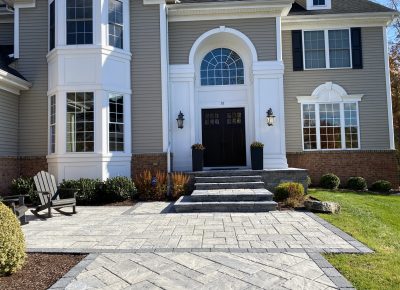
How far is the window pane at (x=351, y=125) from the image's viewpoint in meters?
14.1

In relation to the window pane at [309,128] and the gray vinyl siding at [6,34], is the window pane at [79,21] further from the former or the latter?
the window pane at [309,128]

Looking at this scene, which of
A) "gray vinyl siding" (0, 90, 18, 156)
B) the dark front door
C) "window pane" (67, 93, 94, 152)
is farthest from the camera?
the dark front door

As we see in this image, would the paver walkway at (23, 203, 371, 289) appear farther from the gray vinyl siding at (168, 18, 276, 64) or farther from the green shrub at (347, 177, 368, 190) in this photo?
the gray vinyl siding at (168, 18, 276, 64)

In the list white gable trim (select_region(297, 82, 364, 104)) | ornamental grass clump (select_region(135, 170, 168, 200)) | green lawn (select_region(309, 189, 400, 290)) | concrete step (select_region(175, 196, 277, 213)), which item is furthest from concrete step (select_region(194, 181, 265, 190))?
white gable trim (select_region(297, 82, 364, 104))

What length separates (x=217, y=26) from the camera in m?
13.0

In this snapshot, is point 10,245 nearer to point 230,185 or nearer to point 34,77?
point 230,185

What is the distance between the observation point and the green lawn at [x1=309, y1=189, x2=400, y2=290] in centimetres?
396

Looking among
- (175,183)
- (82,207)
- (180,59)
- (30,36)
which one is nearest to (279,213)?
(175,183)

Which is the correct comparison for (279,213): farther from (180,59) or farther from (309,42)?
(309,42)

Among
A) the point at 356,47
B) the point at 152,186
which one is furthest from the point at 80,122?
the point at 356,47

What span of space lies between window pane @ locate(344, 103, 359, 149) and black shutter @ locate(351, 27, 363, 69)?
168 cm

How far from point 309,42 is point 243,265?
12.2m

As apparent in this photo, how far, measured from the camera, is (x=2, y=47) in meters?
13.6

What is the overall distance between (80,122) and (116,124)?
3.83ft
